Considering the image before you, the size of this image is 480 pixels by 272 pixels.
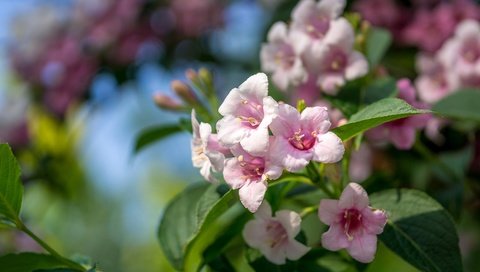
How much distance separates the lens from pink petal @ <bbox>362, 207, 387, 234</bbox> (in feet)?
2.64

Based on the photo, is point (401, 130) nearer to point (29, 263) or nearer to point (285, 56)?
point (285, 56)

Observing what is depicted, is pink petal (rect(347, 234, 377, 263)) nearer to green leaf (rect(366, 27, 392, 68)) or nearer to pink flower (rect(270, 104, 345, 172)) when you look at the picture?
pink flower (rect(270, 104, 345, 172))

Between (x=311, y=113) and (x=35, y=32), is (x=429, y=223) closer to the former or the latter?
(x=311, y=113)

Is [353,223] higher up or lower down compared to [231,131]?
lower down

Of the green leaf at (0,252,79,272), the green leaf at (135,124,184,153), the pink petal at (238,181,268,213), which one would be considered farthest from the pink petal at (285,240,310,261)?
Result: the green leaf at (135,124,184,153)

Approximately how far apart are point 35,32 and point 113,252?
2.51 feet

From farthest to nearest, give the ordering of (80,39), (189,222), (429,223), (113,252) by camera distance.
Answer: (113,252), (80,39), (189,222), (429,223)

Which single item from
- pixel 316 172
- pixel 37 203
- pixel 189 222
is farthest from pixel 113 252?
pixel 316 172

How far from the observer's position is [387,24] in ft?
5.95

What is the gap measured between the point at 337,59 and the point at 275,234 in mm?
298

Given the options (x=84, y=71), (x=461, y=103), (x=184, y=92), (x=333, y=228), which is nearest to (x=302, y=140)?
(x=333, y=228)

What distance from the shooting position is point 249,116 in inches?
32.1

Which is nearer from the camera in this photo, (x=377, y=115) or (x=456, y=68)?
(x=377, y=115)

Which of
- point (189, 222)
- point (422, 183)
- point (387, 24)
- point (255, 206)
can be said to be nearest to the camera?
point (255, 206)
